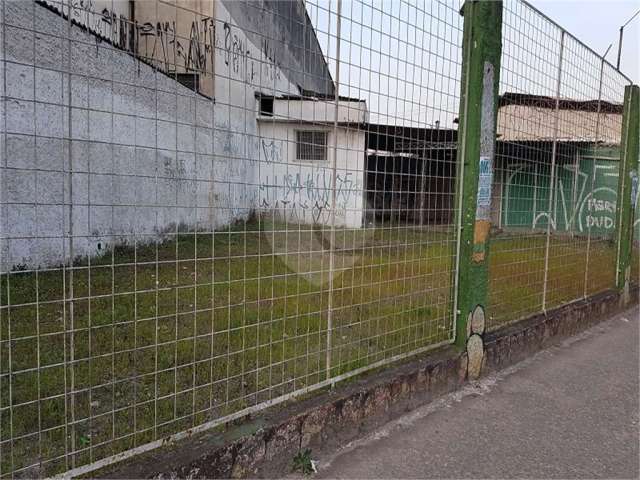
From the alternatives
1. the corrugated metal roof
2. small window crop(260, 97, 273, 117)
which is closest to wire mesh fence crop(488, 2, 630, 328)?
the corrugated metal roof

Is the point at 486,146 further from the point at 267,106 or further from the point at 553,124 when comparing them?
the point at 267,106

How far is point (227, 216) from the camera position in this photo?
280 centimetres

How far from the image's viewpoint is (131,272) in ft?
10.5

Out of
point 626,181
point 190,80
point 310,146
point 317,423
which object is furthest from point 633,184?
point 190,80

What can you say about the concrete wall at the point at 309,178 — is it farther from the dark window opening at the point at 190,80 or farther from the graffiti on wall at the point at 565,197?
the graffiti on wall at the point at 565,197

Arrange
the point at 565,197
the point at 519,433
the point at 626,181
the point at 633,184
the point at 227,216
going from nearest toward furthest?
the point at 227,216 < the point at 519,433 < the point at 565,197 < the point at 626,181 < the point at 633,184

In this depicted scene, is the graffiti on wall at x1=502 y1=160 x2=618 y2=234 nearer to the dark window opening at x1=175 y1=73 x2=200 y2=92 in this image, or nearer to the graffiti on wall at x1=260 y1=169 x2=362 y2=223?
the graffiti on wall at x1=260 y1=169 x2=362 y2=223

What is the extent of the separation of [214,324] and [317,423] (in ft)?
4.58

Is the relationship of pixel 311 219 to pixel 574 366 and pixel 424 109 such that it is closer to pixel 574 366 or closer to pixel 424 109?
pixel 424 109

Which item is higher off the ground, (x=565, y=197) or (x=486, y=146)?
(x=486, y=146)

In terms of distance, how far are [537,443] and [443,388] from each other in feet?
2.60

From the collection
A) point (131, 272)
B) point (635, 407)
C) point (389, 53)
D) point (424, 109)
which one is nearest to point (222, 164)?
point (131, 272)

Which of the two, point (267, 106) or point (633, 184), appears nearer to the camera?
point (267, 106)

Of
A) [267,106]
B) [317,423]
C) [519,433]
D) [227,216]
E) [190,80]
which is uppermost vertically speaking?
[190,80]
